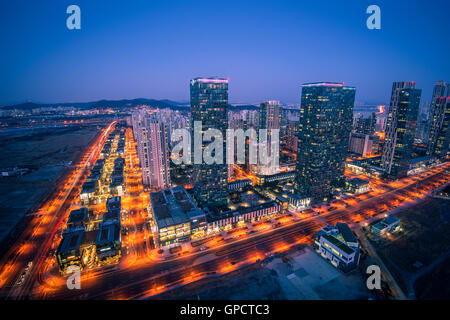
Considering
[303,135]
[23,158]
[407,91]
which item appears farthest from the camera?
[23,158]

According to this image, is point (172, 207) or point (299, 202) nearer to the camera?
point (172, 207)

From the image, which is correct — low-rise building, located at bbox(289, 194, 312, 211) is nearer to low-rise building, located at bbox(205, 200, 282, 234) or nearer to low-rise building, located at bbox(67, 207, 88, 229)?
low-rise building, located at bbox(205, 200, 282, 234)

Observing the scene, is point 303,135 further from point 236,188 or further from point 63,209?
point 63,209

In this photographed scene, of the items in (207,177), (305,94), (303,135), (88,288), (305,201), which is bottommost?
(88,288)

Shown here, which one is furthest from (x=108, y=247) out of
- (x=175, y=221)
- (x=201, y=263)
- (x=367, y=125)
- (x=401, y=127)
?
(x=367, y=125)

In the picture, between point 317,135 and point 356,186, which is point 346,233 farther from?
point 356,186

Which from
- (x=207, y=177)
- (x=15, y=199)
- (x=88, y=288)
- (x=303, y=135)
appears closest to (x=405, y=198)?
(x=303, y=135)

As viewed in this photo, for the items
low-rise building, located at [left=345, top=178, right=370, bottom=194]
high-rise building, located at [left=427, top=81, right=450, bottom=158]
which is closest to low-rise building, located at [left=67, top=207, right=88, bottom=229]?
low-rise building, located at [left=345, top=178, right=370, bottom=194]
